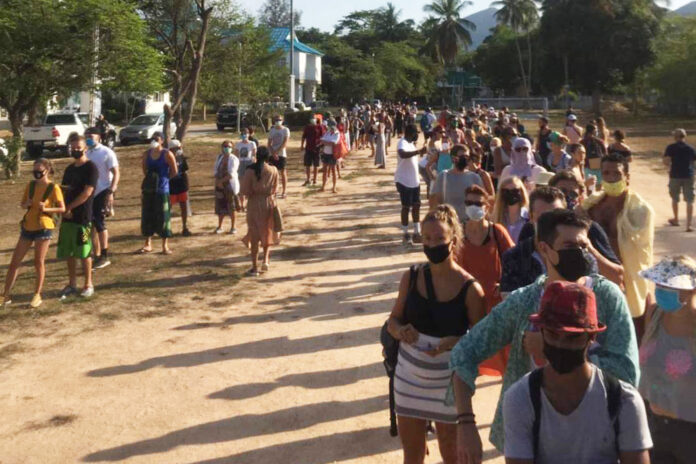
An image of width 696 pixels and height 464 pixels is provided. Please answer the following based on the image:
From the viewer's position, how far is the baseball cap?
2.04m

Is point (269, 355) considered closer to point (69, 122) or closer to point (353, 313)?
point (353, 313)

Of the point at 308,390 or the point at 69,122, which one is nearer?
the point at 308,390

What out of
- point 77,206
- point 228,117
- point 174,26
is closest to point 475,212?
point 77,206

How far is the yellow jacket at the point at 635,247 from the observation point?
171 inches

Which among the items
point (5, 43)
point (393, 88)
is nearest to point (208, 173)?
point (5, 43)

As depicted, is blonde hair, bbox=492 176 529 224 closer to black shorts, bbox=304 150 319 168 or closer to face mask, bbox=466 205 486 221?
face mask, bbox=466 205 486 221

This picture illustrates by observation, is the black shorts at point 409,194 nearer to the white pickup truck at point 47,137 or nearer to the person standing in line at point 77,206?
the person standing in line at point 77,206

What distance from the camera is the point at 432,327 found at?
11.2ft

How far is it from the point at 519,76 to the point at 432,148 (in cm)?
6784

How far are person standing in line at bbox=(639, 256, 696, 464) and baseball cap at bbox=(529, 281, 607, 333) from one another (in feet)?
3.83

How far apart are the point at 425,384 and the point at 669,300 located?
3.86 ft

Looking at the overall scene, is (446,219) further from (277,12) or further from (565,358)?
(277,12)

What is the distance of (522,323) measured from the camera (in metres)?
2.60

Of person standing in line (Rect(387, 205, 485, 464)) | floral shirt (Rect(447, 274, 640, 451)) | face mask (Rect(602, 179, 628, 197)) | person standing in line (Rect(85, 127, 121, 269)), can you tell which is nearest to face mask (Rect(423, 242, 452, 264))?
person standing in line (Rect(387, 205, 485, 464))
